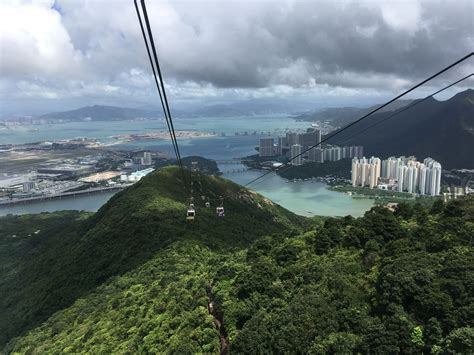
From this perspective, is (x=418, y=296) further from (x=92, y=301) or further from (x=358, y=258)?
(x=92, y=301)

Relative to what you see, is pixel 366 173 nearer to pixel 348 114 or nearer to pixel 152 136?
pixel 152 136

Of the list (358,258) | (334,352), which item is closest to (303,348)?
(334,352)

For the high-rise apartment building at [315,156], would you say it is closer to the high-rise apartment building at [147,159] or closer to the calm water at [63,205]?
the high-rise apartment building at [147,159]

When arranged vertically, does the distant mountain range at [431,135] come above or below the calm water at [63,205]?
above

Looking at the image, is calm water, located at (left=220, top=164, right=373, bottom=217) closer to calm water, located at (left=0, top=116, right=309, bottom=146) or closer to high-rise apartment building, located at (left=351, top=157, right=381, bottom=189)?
high-rise apartment building, located at (left=351, top=157, right=381, bottom=189)

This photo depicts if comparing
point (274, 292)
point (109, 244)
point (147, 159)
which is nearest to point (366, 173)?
point (147, 159)

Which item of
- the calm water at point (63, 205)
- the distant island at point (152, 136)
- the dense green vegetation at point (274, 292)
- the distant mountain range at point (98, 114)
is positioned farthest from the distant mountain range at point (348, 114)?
the distant mountain range at point (98, 114)
